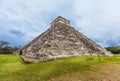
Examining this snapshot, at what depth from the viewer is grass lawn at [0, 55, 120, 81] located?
67.9 ft

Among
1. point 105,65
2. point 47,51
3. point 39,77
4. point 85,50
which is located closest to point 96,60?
point 105,65

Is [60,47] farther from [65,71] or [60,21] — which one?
[60,21]

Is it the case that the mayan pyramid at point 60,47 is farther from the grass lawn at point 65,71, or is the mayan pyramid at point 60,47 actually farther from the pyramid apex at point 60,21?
the grass lawn at point 65,71

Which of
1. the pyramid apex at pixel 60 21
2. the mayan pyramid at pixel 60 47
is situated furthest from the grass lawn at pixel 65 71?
the pyramid apex at pixel 60 21

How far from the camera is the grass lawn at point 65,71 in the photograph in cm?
2070

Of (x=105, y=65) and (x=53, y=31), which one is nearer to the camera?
(x=105, y=65)

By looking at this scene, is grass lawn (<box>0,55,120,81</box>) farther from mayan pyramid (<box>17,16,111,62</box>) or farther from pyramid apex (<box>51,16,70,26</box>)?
pyramid apex (<box>51,16,70,26</box>)

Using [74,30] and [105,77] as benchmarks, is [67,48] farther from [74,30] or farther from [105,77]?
[105,77]

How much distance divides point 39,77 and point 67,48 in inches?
525

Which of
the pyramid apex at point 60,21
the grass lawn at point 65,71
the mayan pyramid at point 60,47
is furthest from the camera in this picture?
the pyramid apex at point 60,21

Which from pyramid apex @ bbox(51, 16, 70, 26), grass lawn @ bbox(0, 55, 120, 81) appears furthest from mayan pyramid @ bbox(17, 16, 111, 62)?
grass lawn @ bbox(0, 55, 120, 81)

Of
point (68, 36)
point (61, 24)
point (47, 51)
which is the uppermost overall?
point (61, 24)

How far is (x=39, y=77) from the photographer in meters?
20.9

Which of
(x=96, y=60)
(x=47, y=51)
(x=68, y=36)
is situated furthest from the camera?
(x=68, y=36)
